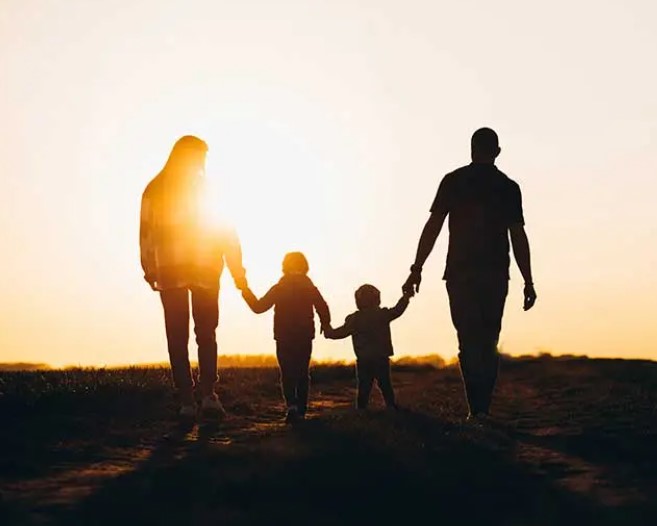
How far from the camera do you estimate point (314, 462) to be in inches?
284

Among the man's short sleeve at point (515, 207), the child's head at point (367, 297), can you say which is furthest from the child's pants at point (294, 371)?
the man's short sleeve at point (515, 207)

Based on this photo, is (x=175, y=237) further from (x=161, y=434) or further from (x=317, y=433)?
(x=317, y=433)

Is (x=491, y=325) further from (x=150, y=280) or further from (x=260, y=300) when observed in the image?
(x=150, y=280)

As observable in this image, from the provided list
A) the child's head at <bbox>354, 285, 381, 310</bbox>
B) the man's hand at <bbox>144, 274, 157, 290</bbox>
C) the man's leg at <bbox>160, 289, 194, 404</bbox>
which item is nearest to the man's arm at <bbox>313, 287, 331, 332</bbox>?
the child's head at <bbox>354, 285, 381, 310</bbox>

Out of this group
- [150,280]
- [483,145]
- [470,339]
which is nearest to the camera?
[470,339]

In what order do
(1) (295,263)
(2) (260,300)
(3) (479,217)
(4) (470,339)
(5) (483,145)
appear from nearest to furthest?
(4) (470,339) → (3) (479,217) → (5) (483,145) → (1) (295,263) → (2) (260,300)

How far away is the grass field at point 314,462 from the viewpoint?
19.7 feet

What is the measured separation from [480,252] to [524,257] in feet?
2.00

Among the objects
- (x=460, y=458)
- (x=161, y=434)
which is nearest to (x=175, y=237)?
(x=161, y=434)

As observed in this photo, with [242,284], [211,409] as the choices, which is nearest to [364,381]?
[242,284]

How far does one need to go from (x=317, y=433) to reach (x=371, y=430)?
530mm

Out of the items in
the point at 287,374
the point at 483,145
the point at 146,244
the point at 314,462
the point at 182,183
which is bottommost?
the point at 314,462

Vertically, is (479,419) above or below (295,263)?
below

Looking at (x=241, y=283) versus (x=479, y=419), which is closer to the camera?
(x=479, y=419)
